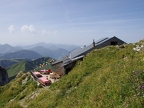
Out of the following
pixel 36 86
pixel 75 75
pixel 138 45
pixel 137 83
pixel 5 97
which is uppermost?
pixel 138 45

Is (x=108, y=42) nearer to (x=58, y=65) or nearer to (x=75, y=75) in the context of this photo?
(x=58, y=65)

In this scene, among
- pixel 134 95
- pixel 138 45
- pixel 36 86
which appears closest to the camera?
pixel 134 95

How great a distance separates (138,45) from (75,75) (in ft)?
33.1

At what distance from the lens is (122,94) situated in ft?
31.1

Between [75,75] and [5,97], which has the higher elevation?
[75,75]

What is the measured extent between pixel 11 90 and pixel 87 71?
57.9 feet

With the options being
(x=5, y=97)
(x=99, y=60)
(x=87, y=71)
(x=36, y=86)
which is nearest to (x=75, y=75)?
(x=87, y=71)

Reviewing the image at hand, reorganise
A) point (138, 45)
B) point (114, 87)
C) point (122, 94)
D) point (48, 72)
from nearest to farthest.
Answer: point (122, 94)
point (114, 87)
point (138, 45)
point (48, 72)

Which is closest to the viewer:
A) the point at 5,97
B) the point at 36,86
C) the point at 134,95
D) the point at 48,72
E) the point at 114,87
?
the point at 134,95

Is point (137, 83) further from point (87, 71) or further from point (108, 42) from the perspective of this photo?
point (108, 42)

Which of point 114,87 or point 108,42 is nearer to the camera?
point 114,87

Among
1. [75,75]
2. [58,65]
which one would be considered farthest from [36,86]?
[75,75]

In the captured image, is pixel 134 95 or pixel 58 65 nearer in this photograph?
pixel 134 95

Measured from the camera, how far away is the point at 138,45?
2291 centimetres
